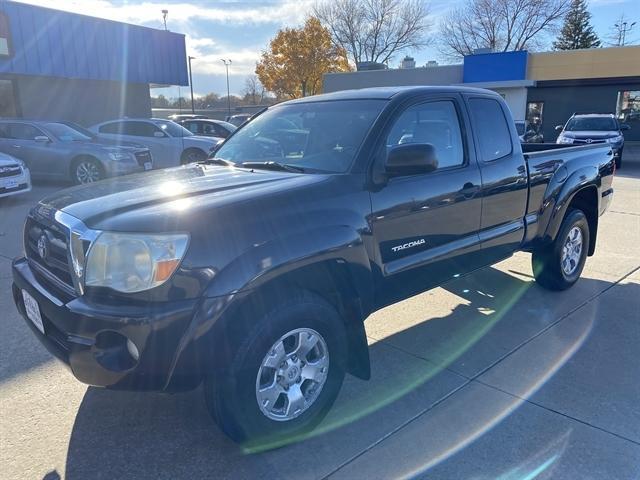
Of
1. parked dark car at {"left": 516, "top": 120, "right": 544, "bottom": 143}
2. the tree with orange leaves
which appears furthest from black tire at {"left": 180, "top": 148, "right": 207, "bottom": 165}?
the tree with orange leaves

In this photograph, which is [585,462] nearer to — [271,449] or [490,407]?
[490,407]

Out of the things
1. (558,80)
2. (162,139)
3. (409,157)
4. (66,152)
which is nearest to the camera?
(409,157)

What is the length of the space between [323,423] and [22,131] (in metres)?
12.2

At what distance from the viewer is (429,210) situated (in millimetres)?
3424

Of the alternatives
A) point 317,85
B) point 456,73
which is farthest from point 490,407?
point 317,85

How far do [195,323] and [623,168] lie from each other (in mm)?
18880

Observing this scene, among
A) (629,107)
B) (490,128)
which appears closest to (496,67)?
(629,107)

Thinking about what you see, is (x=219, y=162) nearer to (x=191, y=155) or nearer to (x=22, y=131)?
(x=191, y=155)

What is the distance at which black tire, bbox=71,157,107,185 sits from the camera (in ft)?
37.4

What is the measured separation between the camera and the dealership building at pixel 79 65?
1560cm

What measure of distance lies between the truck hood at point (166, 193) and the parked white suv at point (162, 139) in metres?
10.0

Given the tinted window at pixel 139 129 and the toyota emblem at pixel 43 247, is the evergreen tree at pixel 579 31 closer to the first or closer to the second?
the tinted window at pixel 139 129

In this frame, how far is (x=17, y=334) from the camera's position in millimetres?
4055

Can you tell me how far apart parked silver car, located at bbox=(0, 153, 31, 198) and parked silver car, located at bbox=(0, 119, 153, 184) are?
1.63m
